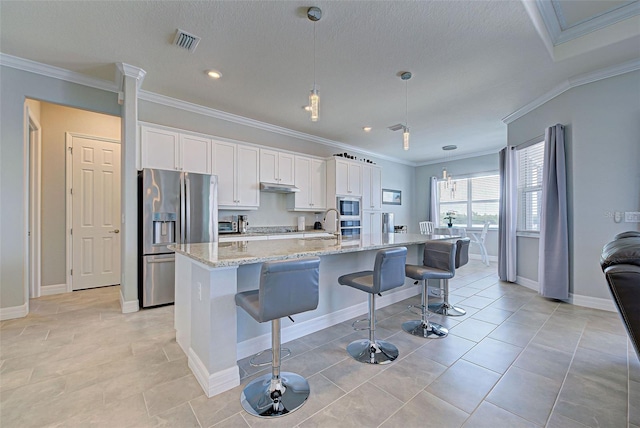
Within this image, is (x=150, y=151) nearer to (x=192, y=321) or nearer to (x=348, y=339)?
(x=192, y=321)

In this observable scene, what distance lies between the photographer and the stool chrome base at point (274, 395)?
1560 millimetres

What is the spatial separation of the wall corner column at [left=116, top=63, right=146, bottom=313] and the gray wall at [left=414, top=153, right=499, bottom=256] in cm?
729

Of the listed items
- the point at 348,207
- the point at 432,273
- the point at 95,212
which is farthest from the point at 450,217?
the point at 95,212

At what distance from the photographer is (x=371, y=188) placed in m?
6.32

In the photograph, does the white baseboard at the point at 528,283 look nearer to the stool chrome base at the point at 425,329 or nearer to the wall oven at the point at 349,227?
the stool chrome base at the point at 425,329

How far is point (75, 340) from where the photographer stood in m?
2.42

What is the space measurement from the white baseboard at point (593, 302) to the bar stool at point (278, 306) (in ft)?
12.2

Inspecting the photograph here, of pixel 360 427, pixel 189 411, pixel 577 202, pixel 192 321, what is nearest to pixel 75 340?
pixel 192 321

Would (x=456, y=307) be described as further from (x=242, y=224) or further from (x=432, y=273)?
(x=242, y=224)

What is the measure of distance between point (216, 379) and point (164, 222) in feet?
7.61

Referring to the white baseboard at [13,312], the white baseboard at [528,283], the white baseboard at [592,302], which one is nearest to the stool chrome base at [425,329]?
the white baseboard at [592,302]

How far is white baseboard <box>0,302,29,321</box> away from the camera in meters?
2.90

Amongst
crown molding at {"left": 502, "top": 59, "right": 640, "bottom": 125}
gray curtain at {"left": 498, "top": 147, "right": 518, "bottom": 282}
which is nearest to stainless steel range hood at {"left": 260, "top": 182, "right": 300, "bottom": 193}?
gray curtain at {"left": 498, "top": 147, "right": 518, "bottom": 282}

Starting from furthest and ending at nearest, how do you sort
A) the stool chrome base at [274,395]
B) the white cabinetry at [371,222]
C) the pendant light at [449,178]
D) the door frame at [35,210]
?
the pendant light at [449,178], the white cabinetry at [371,222], the door frame at [35,210], the stool chrome base at [274,395]
